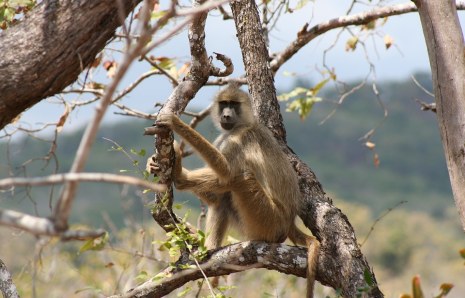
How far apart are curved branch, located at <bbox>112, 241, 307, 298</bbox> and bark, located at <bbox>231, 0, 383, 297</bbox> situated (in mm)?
214

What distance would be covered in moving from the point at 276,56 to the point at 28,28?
429cm

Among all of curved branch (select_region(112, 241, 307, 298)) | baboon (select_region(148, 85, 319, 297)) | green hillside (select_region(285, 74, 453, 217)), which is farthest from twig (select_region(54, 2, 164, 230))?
green hillside (select_region(285, 74, 453, 217))

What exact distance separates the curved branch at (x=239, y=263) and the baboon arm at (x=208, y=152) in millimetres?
652

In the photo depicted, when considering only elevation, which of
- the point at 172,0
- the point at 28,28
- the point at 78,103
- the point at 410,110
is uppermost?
the point at 410,110

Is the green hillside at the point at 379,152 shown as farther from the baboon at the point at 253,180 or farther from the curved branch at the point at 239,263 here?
the curved branch at the point at 239,263

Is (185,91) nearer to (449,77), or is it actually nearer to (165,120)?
(165,120)

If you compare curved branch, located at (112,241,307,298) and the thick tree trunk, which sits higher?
the thick tree trunk

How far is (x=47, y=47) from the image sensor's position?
3855mm

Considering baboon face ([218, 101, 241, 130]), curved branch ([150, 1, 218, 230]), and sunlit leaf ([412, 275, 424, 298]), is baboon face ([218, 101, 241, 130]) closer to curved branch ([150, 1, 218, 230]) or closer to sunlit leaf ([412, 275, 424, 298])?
curved branch ([150, 1, 218, 230])

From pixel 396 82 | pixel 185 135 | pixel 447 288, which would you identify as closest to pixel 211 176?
pixel 185 135

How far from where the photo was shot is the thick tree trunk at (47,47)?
3.84m

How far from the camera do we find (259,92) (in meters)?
6.75

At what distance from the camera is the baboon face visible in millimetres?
6695

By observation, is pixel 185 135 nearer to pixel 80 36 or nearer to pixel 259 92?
pixel 259 92
